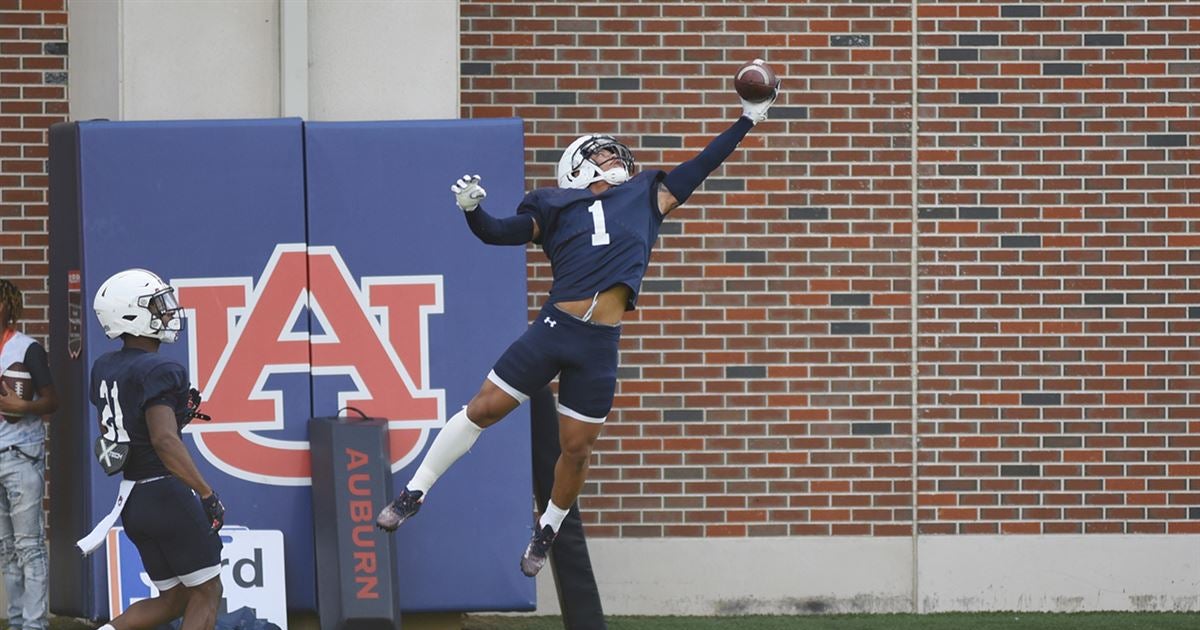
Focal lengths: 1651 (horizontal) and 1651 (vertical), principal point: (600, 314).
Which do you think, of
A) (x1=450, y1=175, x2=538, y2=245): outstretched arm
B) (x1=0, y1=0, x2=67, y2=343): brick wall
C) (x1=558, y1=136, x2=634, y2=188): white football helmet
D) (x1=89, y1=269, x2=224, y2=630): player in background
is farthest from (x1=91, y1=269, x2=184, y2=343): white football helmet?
→ (x1=0, y1=0, x2=67, y2=343): brick wall

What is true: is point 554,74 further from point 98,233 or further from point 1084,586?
point 1084,586

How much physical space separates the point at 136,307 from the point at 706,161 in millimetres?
2303

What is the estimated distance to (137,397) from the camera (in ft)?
20.7

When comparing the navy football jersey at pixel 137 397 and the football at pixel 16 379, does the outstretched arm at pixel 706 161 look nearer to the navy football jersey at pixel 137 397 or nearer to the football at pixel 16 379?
the navy football jersey at pixel 137 397

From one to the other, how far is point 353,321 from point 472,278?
62 cm

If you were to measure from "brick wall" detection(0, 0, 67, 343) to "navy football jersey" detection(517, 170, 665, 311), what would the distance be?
3653 mm

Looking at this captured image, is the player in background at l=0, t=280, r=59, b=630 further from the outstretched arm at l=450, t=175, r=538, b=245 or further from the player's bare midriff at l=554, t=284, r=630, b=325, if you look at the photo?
the player's bare midriff at l=554, t=284, r=630, b=325

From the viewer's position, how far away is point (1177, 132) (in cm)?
943

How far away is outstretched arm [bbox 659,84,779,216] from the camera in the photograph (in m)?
6.51

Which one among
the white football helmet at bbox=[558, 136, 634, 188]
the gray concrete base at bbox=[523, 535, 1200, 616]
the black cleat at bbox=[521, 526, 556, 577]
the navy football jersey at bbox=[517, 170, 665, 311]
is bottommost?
the gray concrete base at bbox=[523, 535, 1200, 616]

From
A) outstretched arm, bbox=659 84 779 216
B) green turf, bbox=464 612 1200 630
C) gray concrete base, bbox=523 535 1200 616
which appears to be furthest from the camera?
gray concrete base, bbox=523 535 1200 616

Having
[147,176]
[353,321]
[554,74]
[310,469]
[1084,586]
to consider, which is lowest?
[1084,586]

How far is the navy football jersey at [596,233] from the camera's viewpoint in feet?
21.3

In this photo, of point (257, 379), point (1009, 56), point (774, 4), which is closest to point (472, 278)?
point (257, 379)
